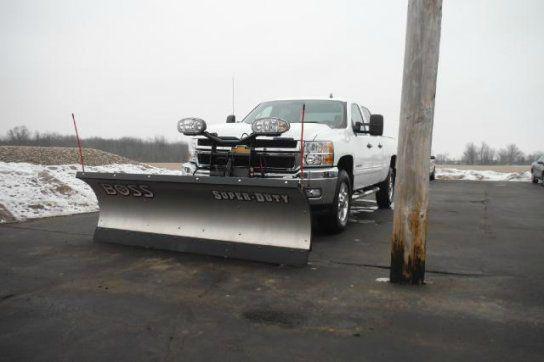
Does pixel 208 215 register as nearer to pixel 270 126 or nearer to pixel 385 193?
pixel 270 126

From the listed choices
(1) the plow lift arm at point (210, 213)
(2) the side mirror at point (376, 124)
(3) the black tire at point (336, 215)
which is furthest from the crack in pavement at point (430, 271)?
(2) the side mirror at point (376, 124)

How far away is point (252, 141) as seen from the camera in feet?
17.7

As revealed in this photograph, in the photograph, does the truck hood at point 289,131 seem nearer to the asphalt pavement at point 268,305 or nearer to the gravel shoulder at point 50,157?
the asphalt pavement at point 268,305

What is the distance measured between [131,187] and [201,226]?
3.33 feet

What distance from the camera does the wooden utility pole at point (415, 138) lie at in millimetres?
3684

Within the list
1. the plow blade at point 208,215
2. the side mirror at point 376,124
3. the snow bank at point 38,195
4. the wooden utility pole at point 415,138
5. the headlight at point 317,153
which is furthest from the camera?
the snow bank at point 38,195

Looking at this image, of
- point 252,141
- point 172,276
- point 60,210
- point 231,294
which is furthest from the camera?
point 60,210

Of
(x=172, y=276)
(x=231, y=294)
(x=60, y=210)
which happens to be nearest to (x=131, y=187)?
(x=172, y=276)

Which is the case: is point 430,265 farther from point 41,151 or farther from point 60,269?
point 41,151

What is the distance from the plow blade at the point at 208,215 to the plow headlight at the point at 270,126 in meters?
0.88

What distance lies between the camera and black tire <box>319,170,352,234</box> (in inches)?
223

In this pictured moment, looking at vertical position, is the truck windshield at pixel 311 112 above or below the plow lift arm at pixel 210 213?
above

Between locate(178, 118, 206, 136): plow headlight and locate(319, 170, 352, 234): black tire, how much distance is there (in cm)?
189

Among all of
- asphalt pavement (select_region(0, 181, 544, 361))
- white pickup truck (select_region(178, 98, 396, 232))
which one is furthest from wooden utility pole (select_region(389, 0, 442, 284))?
white pickup truck (select_region(178, 98, 396, 232))
